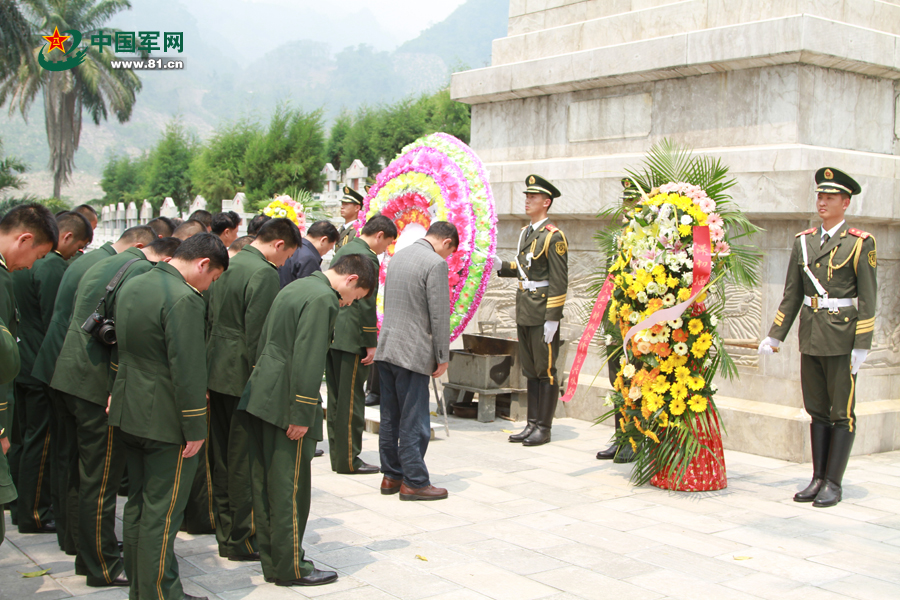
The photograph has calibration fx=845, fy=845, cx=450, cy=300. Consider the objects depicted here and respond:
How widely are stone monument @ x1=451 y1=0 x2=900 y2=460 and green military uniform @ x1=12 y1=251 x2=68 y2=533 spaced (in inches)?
198

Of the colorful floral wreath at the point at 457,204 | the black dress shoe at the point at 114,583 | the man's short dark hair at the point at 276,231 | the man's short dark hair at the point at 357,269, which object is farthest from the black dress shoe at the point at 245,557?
the colorful floral wreath at the point at 457,204

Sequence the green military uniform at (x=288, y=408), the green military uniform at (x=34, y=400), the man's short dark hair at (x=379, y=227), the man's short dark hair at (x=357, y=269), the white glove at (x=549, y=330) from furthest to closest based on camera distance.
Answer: the white glove at (x=549, y=330) → the man's short dark hair at (x=379, y=227) → the green military uniform at (x=34, y=400) → the man's short dark hair at (x=357, y=269) → the green military uniform at (x=288, y=408)

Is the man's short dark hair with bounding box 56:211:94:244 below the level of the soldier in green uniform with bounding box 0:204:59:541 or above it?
above

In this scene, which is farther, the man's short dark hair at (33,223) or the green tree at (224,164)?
the green tree at (224,164)

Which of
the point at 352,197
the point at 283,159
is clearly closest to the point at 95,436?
the point at 352,197

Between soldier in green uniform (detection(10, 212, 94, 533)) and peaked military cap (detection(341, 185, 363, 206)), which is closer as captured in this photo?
soldier in green uniform (detection(10, 212, 94, 533))

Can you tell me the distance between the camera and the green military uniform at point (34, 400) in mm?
5043

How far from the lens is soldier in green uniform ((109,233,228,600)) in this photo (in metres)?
3.67

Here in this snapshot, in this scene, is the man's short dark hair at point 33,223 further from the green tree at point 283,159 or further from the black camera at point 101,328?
the green tree at point 283,159

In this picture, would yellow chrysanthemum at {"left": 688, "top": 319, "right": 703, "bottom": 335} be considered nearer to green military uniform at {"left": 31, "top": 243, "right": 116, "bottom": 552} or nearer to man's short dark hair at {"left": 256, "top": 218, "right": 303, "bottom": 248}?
man's short dark hair at {"left": 256, "top": 218, "right": 303, "bottom": 248}

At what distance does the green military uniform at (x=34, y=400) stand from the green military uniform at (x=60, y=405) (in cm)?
23

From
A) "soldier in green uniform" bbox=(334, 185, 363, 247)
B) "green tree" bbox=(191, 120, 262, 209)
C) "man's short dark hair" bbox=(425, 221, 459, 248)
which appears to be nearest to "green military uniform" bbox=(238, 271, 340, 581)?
"man's short dark hair" bbox=(425, 221, 459, 248)

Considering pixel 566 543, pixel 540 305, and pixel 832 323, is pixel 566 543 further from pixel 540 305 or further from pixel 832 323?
pixel 540 305

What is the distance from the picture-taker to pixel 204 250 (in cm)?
388
